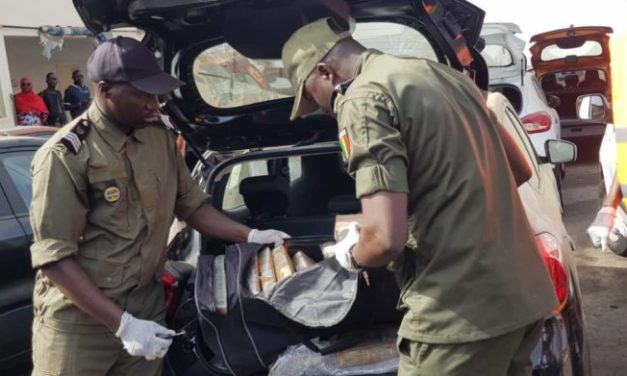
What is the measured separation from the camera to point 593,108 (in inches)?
321

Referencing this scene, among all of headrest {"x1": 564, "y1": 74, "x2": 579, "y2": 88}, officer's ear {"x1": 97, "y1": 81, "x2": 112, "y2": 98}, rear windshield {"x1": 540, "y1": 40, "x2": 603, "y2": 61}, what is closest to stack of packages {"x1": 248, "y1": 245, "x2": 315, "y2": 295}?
officer's ear {"x1": 97, "y1": 81, "x2": 112, "y2": 98}

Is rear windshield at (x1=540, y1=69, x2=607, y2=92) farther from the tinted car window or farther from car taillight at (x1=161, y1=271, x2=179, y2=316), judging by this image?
car taillight at (x1=161, y1=271, x2=179, y2=316)

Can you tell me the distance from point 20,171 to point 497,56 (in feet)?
18.6

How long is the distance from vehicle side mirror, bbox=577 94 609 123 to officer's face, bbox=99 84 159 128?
589cm

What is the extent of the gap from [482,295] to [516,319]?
119 mm

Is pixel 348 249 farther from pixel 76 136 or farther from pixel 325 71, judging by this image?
pixel 76 136

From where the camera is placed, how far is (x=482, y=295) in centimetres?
175

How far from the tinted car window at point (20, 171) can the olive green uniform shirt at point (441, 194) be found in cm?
279

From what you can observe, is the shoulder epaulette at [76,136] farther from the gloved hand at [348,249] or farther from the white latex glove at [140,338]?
the gloved hand at [348,249]

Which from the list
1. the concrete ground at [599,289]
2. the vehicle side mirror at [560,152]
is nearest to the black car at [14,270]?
the vehicle side mirror at [560,152]

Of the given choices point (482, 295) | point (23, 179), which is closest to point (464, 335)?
point (482, 295)

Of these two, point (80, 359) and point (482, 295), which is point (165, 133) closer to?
point (80, 359)

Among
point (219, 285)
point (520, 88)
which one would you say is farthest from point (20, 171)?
point (520, 88)

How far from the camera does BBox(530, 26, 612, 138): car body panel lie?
8914 millimetres
